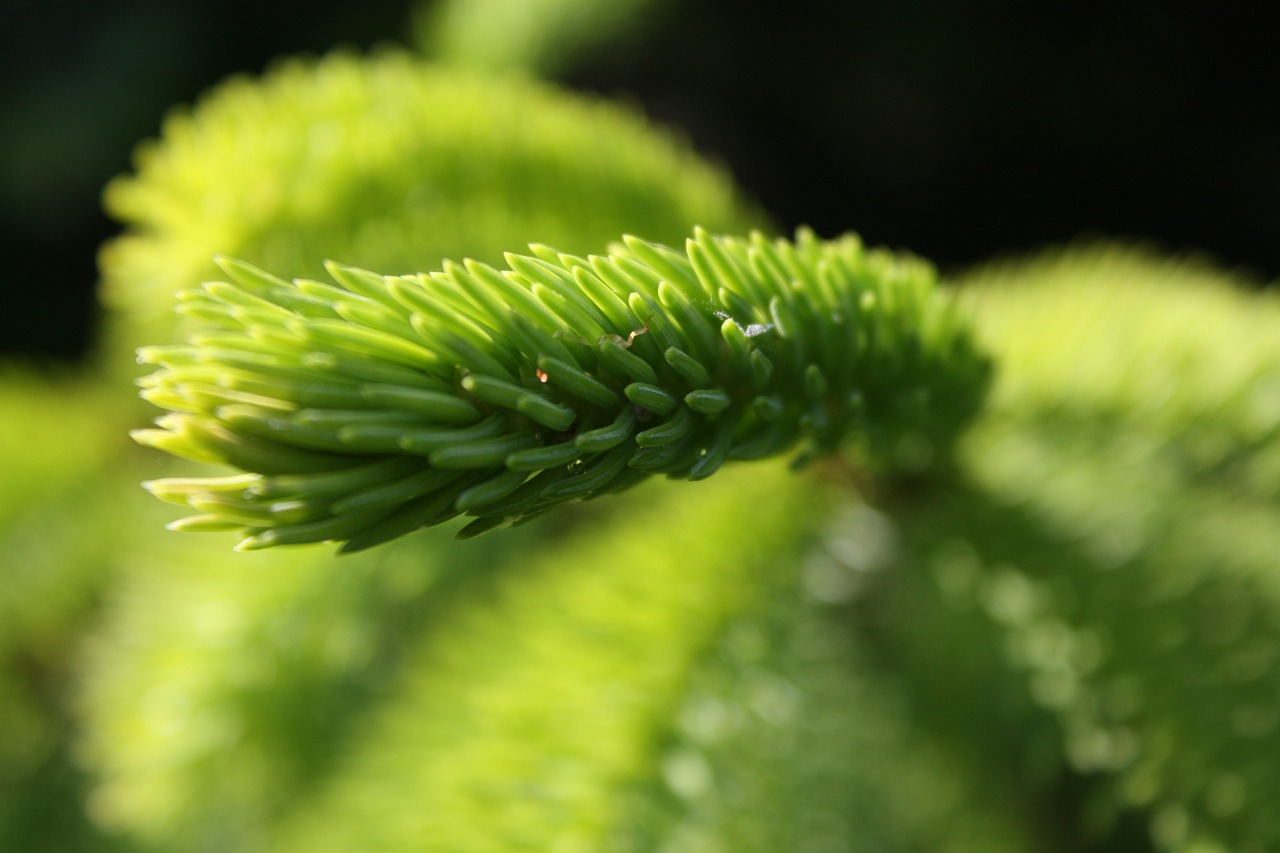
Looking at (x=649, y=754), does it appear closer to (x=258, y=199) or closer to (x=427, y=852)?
(x=427, y=852)

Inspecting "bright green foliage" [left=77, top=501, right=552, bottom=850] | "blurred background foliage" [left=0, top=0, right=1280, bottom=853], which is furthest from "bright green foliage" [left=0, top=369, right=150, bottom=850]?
"bright green foliage" [left=77, top=501, right=552, bottom=850]

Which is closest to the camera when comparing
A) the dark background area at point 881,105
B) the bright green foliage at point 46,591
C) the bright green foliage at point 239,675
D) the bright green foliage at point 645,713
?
the bright green foliage at point 645,713

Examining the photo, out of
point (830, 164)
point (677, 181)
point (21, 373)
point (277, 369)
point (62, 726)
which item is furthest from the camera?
point (830, 164)

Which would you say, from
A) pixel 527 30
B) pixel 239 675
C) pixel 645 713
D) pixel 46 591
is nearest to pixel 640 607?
pixel 645 713

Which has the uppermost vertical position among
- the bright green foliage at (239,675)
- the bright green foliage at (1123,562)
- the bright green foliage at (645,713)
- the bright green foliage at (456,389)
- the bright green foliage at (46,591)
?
the bright green foliage at (456,389)

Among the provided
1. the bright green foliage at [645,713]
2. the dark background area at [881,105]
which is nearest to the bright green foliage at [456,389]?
the bright green foliage at [645,713]

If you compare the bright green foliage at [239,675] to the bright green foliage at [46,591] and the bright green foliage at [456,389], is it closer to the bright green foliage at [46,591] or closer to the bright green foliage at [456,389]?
the bright green foliage at [46,591]

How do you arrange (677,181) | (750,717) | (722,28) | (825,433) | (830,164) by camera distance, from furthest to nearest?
(830,164) → (722,28) → (677,181) → (750,717) → (825,433)

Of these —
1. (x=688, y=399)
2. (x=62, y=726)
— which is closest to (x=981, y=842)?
(x=688, y=399)
